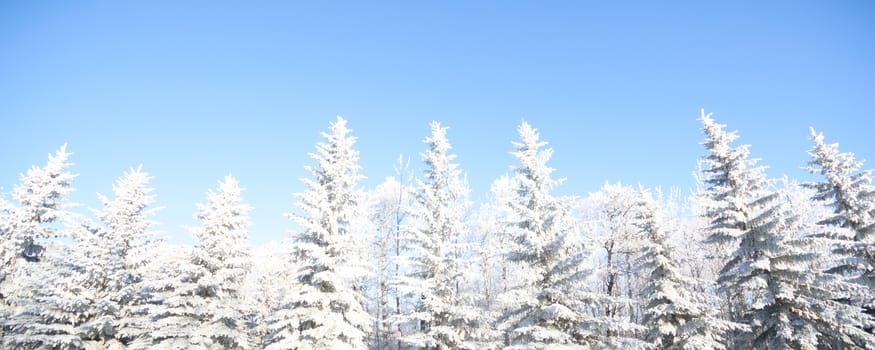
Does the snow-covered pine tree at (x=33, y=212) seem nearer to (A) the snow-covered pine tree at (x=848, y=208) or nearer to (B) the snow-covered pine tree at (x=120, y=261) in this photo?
(B) the snow-covered pine tree at (x=120, y=261)

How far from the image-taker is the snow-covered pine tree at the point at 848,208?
59.6 feet

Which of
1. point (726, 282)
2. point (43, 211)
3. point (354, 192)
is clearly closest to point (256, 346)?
point (354, 192)

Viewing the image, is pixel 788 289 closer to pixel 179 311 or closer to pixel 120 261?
pixel 179 311

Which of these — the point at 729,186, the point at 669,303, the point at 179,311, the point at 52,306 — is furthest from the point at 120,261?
the point at 729,186

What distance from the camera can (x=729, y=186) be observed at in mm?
19797

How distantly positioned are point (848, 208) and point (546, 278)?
14118 millimetres

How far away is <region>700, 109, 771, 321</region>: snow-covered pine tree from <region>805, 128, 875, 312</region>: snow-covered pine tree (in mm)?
2840

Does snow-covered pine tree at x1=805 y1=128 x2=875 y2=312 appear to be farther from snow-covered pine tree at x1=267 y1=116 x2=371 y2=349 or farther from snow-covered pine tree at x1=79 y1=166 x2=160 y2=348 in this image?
snow-covered pine tree at x1=79 y1=166 x2=160 y2=348

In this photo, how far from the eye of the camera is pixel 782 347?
1650 centimetres

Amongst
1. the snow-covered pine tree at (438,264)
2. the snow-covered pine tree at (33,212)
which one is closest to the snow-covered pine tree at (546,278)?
the snow-covered pine tree at (438,264)

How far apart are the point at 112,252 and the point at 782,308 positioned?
30096 millimetres

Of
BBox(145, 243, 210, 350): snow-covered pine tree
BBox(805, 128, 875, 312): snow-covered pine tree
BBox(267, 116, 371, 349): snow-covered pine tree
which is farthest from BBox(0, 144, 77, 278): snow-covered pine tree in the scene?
BBox(805, 128, 875, 312): snow-covered pine tree

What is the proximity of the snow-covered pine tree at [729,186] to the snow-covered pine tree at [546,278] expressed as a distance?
643 centimetres

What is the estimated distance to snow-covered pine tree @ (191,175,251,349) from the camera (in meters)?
18.7
